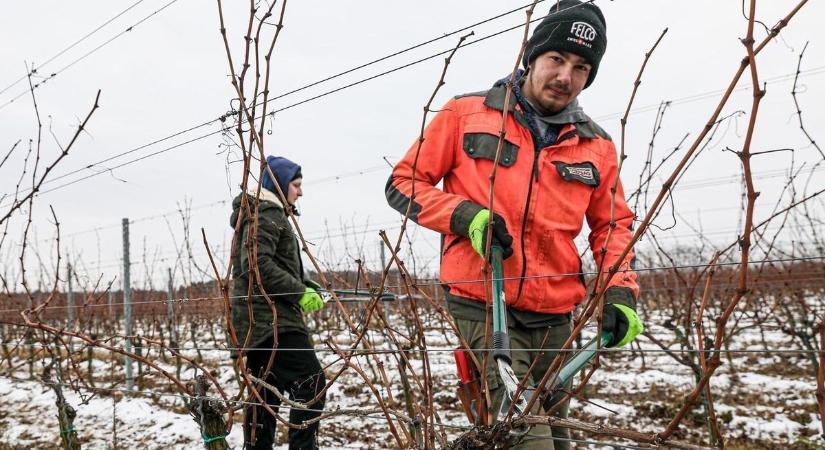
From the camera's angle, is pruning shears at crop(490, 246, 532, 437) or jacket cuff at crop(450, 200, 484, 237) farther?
jacket cuff at crop(450, 200, 484, 237)

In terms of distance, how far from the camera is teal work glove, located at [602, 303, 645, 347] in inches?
67.6

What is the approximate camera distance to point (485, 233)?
62.5 inches

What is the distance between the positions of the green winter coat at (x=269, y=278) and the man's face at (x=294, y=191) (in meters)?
0.08

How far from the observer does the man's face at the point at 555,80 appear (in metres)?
1.89

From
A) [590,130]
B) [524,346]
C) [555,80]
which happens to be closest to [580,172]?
[590,130]

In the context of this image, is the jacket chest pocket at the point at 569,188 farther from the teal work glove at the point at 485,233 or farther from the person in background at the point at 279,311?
the person in background at the point at 279,311

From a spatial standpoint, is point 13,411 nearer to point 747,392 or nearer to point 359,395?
point 359,395

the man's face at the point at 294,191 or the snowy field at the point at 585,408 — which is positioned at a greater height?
the man's face at the point at 294,191

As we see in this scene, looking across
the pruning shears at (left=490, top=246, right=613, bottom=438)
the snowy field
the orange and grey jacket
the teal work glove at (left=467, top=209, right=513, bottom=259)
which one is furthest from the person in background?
the pruning shears at (left=490, top=246, right=613, bottom=438)

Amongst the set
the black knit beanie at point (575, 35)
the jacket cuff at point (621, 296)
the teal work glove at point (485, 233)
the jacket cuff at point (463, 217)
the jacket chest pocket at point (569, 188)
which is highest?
the black knit beanie at point (575, 35)

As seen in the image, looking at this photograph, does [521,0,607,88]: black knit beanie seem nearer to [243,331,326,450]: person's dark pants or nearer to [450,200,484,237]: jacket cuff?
[450,200,484,237]: jacket cuff

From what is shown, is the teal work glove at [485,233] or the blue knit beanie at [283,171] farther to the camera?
the blue knit beanie at [283,171]

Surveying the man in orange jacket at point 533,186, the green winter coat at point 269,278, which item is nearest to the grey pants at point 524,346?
the man in orange jacket at point 533,186

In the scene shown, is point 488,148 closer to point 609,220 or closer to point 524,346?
point 609,220
